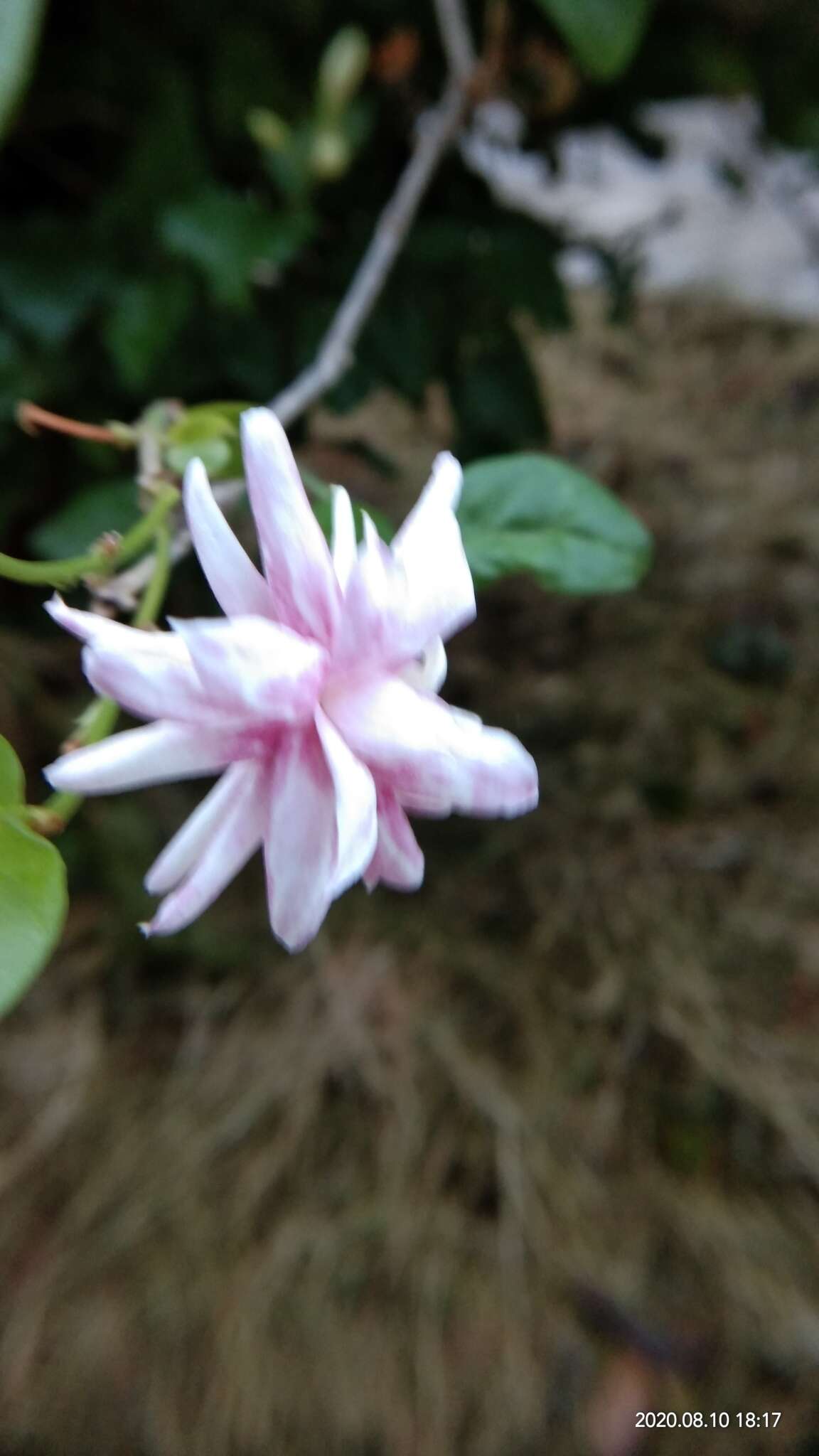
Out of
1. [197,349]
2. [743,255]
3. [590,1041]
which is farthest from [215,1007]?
[743,255]

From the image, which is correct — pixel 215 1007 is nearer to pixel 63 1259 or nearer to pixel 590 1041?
pixel 63 1259

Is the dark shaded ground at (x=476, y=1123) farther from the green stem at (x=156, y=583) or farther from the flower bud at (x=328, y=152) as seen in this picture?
the green stem at (x=156, y=583)

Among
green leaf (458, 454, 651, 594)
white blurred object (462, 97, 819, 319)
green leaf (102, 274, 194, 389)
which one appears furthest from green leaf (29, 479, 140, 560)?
white blurred object (462, 97, 819, 319)

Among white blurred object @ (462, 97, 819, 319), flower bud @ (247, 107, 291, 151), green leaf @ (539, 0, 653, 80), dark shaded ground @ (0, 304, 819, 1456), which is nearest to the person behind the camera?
green leaf @ (539, 0, 653, 80)

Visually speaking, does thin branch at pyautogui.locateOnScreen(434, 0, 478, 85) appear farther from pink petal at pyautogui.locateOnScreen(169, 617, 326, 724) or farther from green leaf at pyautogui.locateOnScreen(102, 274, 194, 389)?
pink petal at pyautogui.locateOnScreen(169, 617, 326, 724)

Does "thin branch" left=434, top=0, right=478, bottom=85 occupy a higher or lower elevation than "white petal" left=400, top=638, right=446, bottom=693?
higher

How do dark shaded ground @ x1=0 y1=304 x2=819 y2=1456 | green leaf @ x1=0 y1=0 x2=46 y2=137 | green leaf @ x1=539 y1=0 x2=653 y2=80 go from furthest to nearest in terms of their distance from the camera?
dark shaded ground @ x1=0 y1=304 x2=819 y2=1456, green leaf @ x1=539 y1=0 x2=653 y2=80, green leaf @ x1=0 y1=0 x2=46 y2=137

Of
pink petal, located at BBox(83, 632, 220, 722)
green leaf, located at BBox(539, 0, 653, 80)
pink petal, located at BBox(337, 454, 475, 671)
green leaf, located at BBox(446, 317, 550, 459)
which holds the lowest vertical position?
green leaf, located at BBox(446, 317, 550, 459)
